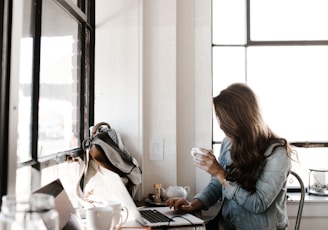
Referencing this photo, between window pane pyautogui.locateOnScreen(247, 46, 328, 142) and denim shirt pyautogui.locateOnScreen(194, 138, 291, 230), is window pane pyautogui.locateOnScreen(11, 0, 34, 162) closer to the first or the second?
denim shirt pyautogui.locateOnScreen(194, 138, 291, 230)

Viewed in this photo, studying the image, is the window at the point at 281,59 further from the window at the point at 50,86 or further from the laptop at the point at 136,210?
the laptop at the point at 136,210

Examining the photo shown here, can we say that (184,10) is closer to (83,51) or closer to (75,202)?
(83,51)

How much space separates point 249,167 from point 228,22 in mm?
1221

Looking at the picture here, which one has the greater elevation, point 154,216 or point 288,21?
point 288,21

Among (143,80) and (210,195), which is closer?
(210,195)

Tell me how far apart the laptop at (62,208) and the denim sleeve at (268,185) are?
2.54 ft

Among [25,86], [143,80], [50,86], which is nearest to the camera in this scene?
[25,86]

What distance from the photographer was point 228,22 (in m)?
2.46

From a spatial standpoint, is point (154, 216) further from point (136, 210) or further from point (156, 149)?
point (156, 149)

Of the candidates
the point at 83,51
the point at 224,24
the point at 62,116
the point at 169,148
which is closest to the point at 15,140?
the point at 62,116

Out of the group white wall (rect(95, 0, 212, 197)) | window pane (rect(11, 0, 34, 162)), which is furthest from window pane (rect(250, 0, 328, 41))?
window pane (rect(11, 0, 34, 162))

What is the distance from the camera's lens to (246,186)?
159cm

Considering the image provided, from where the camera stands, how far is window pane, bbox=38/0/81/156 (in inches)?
56.7

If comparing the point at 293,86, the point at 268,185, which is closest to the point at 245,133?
the point at 268,185
